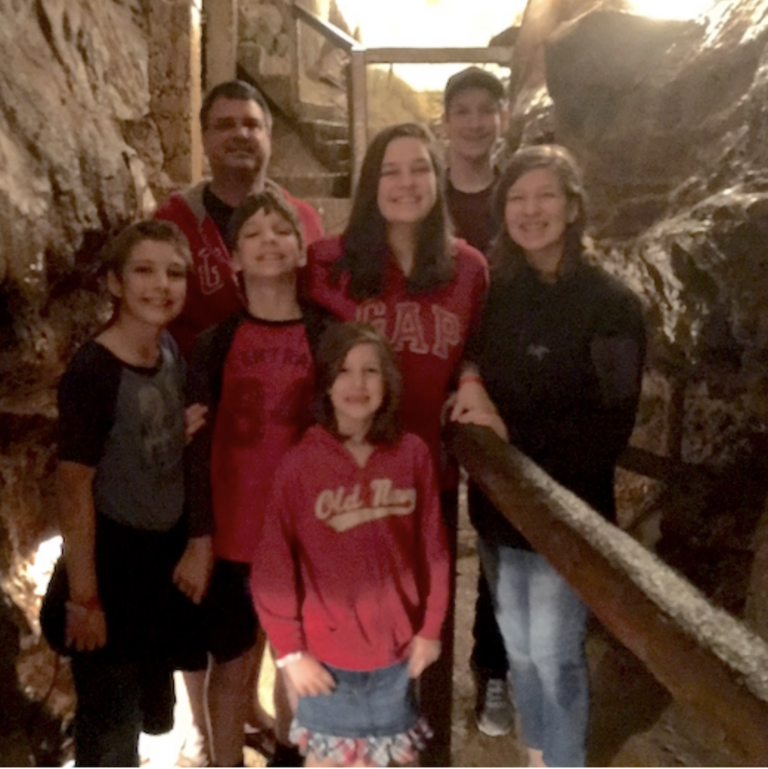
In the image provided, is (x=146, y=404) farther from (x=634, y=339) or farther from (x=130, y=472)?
(x=634, y=339)

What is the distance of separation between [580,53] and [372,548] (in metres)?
3.67

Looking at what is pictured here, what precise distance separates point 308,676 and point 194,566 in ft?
1.48

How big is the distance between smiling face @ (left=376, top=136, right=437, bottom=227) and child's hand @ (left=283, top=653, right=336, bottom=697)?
3.72 feet

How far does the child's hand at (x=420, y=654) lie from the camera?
5.08ft

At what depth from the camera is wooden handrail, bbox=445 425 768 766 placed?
2.81 ft

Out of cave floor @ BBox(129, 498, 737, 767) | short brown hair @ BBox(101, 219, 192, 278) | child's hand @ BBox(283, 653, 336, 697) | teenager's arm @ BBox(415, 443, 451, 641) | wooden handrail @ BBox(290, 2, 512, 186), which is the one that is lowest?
cave floor @ BBox(129, 498, 737, 767)

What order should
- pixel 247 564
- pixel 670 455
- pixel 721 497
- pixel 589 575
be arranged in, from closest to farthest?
1. pixel 589 575
2. pixel 247 564
3. pixel 721 497
4. pixel 670 455

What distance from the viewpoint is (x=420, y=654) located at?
1552 mm

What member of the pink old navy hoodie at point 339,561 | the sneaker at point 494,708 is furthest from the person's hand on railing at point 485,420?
the sneaker at point 494,708

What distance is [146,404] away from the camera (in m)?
1.65

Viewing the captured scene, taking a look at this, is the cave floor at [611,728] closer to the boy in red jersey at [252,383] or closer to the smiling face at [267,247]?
the boy in red jersey at [252,383]

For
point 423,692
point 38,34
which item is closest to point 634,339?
point 423,692

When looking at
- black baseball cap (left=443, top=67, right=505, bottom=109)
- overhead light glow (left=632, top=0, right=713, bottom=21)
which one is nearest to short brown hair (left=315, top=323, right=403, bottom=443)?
black baseball cap (left=443, top=67, right=505, bottom=109)

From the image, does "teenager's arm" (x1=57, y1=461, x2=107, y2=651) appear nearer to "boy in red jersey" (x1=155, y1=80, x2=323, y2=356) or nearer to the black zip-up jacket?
"boy in red jersey" (x1=155, y1=80, x2=323, y2=356)
